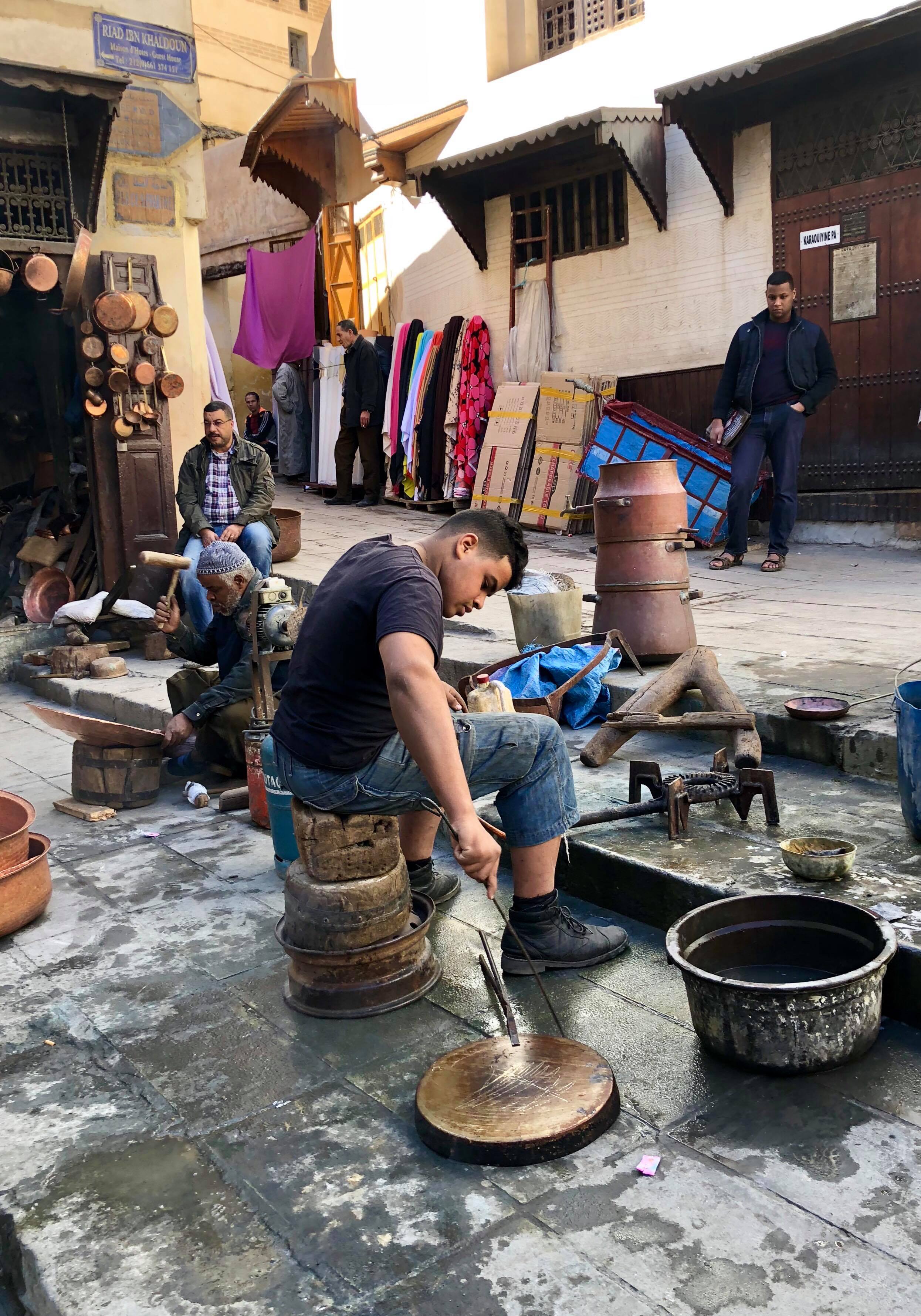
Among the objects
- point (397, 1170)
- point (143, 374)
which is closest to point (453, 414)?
point (143, 374)

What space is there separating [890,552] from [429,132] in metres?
8.25

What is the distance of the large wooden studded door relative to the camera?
9.23 metres

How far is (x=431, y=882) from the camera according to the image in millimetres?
4074

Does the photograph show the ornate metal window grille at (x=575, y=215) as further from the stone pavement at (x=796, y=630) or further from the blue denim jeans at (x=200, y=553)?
the blue denim jeans at (x=200, y=553)

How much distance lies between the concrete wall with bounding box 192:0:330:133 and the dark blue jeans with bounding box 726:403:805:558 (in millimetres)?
17051

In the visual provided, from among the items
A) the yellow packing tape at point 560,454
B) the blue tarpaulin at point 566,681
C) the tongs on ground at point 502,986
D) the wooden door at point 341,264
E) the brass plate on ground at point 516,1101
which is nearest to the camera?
the brass plate on ground at point 516,1101

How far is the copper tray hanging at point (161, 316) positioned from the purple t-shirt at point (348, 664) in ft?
22.5

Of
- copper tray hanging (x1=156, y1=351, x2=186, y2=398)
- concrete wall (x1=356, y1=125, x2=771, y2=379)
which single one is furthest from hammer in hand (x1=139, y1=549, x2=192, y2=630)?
concrete wall (x1=356, y1=125, x2=771, y2=379)

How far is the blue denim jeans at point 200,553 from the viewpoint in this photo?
8.18 m

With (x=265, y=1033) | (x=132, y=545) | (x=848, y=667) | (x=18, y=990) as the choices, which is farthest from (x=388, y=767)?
(x=132, y=545)

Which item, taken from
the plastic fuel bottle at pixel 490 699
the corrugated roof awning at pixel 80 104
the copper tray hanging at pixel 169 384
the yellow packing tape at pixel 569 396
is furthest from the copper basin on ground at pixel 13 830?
the yellow packing tape at pixel 569 396

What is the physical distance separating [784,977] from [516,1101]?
0.94 metres

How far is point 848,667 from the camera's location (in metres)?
5.47

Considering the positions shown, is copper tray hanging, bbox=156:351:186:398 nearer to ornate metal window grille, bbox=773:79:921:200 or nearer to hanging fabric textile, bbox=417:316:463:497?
hanging fabric textile, bbox=417:316:463:497
